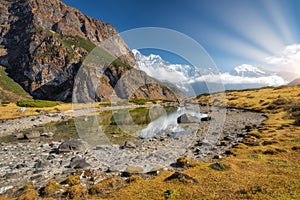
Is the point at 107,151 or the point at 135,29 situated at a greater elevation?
the point at 135,29

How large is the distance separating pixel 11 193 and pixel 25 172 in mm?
3781

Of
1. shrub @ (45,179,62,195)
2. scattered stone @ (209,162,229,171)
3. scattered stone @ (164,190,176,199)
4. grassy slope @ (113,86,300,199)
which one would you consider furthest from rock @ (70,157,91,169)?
scattered stone @ (209,162,229,171)

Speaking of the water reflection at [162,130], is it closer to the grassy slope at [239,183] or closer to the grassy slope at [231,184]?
the grassy slope at [239,183]

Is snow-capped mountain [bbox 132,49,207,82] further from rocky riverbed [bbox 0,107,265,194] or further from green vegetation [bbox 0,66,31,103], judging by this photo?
green vegetation [bbox 0,66,31,103]

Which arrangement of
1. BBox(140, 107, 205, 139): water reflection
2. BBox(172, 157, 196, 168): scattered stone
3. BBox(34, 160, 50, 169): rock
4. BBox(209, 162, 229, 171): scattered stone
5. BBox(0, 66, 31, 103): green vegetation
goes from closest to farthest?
BBox(209, 162, 229, 171): scattered stone → BBox(172, 157, 196, 168): scattered stone → BBox(34, 160, 50, 169): rock → BBox(140, 107, 205, 139): water reflection → BBox(0, 66, 31, 103): green vegetation

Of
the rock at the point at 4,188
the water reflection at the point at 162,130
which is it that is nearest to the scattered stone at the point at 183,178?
the rock at the point at 4,188

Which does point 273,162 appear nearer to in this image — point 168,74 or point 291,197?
point 291,197

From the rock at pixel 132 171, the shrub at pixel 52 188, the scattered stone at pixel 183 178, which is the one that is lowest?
the rock at pixel 132 171

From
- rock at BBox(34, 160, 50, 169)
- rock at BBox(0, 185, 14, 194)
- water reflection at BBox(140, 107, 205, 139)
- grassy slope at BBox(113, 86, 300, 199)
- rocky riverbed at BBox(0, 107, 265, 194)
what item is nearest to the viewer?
grassy slope at BBox(113, 86, 300, 199)

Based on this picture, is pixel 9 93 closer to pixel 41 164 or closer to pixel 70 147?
pixel 70 147

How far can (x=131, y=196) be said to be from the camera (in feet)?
35.4

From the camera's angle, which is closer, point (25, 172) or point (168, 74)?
point (25, 172)

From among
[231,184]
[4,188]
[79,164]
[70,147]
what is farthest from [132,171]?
[70,147]

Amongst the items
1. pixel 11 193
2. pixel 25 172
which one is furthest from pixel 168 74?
pixel 11 193
